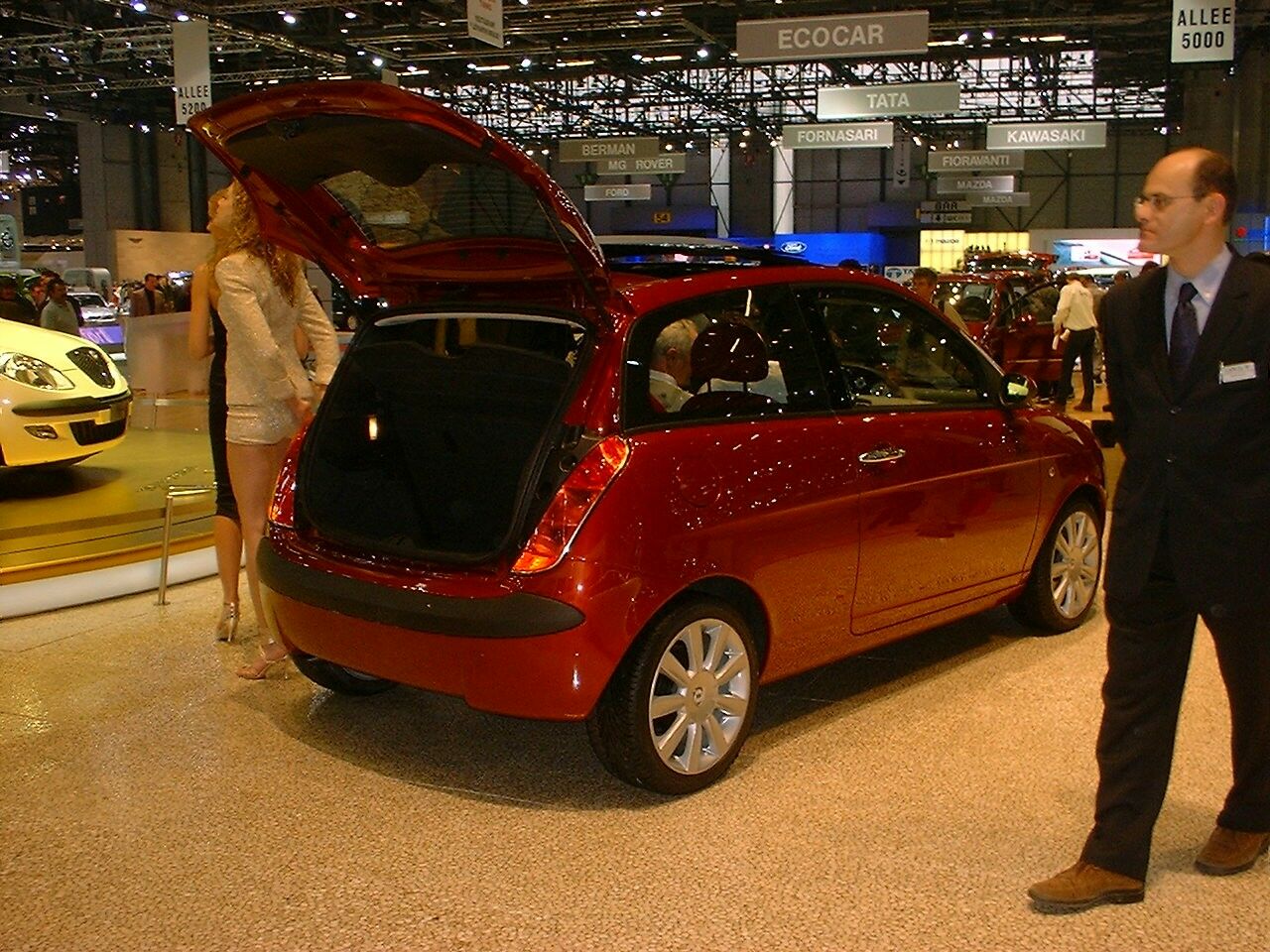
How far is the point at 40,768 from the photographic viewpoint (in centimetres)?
405

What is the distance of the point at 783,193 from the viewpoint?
139 ft

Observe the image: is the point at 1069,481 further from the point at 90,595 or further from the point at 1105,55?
the point at 1105,55

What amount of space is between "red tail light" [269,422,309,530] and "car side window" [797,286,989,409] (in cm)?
180

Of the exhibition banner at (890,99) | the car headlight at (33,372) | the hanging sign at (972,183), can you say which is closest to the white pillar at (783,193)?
the hanging sign at (972,183)

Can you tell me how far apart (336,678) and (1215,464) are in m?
2.97

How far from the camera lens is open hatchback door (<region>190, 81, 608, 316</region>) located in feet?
11.4

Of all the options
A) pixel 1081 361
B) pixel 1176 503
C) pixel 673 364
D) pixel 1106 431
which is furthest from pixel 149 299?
pixel 1176 503

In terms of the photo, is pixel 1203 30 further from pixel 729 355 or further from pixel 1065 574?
pixel 729 355

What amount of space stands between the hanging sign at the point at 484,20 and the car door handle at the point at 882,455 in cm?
911

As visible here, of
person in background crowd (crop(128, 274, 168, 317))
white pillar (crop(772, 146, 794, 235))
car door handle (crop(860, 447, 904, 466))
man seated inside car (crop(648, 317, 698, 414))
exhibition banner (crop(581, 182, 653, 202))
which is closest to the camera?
man seated inside car (crop(648, 317, 698, 414))

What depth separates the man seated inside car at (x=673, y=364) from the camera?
3934 mm

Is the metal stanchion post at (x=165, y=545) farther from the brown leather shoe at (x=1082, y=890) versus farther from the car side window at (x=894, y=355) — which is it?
the brown leather shoe at (x=1082, y=890)

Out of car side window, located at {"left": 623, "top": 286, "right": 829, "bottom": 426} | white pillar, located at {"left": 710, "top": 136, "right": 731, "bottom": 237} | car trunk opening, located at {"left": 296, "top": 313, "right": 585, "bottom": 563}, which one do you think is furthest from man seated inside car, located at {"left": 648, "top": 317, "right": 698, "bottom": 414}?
white pillar, located at {"left": 710, "top": 136, "right": 731, "bottom": 237}

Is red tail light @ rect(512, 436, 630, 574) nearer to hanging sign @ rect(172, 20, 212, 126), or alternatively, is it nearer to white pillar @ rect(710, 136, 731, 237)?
hanging sign @ rect(172, 20, 212, 126)
